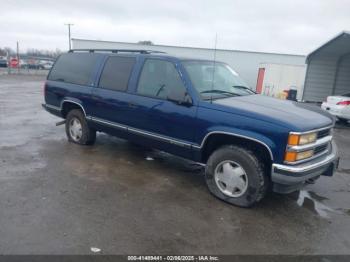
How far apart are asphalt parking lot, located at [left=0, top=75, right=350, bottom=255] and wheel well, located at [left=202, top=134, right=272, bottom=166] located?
2.16ft

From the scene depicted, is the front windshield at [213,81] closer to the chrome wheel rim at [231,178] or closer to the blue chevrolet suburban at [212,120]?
the blue chevrolet suburban at [212,120]

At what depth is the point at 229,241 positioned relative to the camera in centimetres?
335

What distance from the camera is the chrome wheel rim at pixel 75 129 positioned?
21.2 feet

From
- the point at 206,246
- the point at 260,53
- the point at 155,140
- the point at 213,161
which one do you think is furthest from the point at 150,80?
the point at 260,53

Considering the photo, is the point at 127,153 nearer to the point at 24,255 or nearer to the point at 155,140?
the point at 155,140

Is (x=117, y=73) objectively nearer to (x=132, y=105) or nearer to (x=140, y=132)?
(x=132, y=105)

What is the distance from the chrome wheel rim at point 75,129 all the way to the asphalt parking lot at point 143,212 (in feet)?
1.85

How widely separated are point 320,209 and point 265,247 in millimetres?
1439

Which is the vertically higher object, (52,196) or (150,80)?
(150,80)

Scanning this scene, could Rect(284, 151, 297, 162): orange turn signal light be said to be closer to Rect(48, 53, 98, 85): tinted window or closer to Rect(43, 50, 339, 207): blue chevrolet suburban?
Rect(43, 50, 339, 207): blue chevrolet suburban

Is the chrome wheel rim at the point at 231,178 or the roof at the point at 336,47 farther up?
the roof at the point at 336,47

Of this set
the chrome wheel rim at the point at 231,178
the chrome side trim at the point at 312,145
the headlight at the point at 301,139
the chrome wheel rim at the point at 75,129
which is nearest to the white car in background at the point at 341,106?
the chrome side trim at the point at 312,145

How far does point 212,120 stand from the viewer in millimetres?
4172

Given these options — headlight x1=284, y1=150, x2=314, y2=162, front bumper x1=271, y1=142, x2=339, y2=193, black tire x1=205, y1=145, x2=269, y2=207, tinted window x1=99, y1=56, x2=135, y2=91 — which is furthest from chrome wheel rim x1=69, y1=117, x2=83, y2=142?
headlight x1=284, y1=150, x2=314, y2=162
